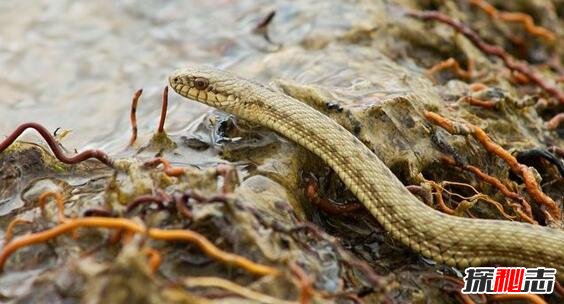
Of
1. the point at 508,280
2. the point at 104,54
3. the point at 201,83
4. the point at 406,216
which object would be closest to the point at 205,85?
the point at 201,83

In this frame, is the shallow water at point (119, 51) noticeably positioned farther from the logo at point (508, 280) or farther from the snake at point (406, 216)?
the logo at point (508, 280)

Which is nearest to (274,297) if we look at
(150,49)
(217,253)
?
(217,253)

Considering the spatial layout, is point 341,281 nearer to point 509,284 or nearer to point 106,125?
point 509,284

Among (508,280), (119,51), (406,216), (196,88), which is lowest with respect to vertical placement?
(508,280)

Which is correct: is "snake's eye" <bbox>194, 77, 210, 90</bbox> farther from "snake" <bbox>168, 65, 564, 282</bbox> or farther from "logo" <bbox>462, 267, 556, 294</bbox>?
"logo" <bbox>462, 267, 556, 294</bbox>

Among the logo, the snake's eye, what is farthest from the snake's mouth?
the logo

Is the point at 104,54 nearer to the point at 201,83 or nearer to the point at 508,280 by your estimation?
the point at 201,83

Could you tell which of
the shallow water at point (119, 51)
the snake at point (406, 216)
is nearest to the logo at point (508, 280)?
the snake at point (406, 216)
